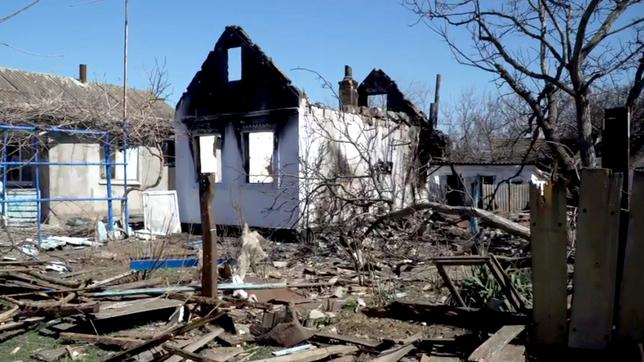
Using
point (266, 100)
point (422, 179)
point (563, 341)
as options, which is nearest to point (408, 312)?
point (563, 341)

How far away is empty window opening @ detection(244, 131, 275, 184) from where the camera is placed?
1603 cm

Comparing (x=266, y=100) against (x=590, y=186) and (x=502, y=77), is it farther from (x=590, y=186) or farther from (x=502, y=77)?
(x=590, y=186)

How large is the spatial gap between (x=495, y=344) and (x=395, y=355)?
3.17 ft

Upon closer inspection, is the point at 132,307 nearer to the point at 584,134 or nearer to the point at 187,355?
the point at 187,355

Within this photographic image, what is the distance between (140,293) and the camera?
23.4 ft

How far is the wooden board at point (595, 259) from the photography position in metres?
4.48

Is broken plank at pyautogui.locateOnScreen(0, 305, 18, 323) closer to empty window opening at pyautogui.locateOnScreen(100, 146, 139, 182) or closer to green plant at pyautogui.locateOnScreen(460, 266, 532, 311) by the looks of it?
green plant at pyautogui.locateOnScreen(460, 266, 532, 311)

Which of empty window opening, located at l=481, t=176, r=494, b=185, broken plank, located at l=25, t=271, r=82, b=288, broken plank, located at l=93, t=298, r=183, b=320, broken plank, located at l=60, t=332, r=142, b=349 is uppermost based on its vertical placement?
empty window opening, located at l=481, t=176, r=494, b=185

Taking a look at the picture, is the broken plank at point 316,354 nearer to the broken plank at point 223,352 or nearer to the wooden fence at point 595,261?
the broken plank at point 223,352

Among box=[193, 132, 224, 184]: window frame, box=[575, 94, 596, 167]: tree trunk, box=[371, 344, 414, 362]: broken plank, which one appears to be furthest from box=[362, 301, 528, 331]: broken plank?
box=[193, 132, 224, 184]: window frame

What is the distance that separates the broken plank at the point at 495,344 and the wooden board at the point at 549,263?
0.23 metres

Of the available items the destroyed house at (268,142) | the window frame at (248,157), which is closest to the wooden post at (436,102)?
the destroyed house at (268,142)

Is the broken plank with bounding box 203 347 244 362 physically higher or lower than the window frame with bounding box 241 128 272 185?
lower

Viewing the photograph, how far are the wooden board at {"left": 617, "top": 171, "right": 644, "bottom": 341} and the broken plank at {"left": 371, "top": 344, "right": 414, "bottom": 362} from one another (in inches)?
70.2
